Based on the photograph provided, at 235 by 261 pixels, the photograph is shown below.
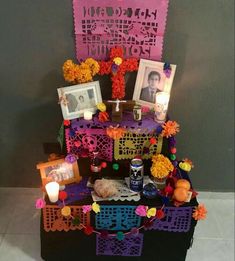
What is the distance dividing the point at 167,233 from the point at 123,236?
215 millimetres

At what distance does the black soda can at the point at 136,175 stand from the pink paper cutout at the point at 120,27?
0.56 meters

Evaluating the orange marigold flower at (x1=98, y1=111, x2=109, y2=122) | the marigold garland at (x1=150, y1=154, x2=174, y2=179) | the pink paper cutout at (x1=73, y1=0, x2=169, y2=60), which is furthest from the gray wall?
the marigold garland at (x1=150, y1=154, x2=174, y2=179)

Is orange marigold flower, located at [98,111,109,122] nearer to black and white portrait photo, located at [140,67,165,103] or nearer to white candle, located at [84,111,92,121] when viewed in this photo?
white candle, located at [84,111,92,121]

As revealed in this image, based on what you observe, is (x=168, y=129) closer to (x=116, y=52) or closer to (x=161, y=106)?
(x=161, y=106)

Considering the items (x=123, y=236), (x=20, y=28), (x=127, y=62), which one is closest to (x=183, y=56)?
(x=127, y=62)

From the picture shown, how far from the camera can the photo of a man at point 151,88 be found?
5.74 feet

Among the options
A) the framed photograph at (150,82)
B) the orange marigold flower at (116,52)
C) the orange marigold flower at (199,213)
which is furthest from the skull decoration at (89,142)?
the orange marigold flower at (199,213)

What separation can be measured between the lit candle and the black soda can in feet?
0.77

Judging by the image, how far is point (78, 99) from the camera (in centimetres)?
170

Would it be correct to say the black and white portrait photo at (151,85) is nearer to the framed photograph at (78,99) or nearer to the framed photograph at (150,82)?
the framed photograph at (150,82)

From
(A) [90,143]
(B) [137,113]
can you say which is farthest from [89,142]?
(B) [137,113]

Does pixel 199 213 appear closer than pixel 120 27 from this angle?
Yes

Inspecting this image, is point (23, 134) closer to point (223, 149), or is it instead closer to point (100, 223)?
point (100, 223)

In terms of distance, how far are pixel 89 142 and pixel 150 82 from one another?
17.3 inches
